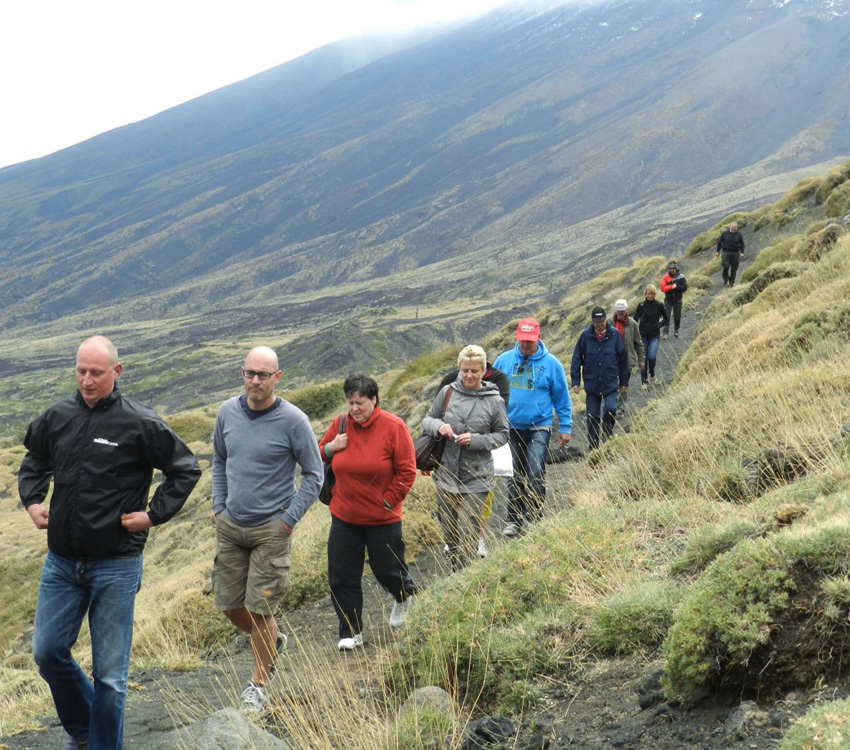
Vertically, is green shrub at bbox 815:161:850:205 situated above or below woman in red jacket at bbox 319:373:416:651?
below

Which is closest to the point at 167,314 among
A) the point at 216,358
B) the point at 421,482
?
the point at 216,358

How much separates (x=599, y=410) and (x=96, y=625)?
6.22 m

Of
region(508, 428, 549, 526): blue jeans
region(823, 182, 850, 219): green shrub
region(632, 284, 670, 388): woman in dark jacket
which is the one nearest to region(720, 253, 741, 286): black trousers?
region(823, 182, 850, 219): green shrub

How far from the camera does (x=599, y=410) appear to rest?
9.06 metres

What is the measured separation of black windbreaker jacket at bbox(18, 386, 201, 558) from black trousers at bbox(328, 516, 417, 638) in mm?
1418

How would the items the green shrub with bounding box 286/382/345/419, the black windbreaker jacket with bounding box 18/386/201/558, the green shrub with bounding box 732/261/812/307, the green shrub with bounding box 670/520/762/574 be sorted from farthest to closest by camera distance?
1. the green shrub with bounding box 286/382/345/419
2. the green shrub with bounding box 732/261/812/307
3. the green shrub with bounding box 670/520/762/574
4. the black windbreaker jacket with bounding box 18/386/201/558

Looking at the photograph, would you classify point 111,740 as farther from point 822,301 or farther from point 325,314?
point 325,314

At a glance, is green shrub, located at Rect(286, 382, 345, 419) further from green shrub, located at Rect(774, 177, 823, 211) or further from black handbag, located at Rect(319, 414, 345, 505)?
black handbag, located at Rect(319, 414, 345, 505)

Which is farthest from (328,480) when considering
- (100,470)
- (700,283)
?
(700,283)

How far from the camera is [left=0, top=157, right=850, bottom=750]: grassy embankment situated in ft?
10.8

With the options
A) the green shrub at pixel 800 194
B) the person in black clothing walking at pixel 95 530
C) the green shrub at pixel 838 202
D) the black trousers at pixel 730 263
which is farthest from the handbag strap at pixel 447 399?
the green shrub at pixel 800 194

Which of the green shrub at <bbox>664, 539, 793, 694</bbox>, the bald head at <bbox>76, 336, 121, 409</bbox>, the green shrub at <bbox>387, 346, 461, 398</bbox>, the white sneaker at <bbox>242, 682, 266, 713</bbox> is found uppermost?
the bald head at <bbox>76, 336, 121, 409</bbox>

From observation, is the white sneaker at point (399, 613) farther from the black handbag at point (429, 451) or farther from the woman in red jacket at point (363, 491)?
the black handbag at point (429, 451)

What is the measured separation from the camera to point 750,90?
18588 cm
